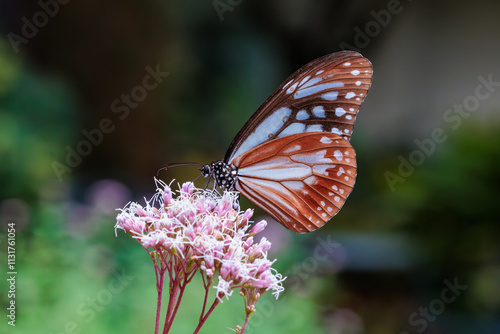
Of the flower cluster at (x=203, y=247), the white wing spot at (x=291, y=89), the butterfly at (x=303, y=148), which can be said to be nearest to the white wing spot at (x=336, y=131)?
the butterfly at (x=303, y=148)

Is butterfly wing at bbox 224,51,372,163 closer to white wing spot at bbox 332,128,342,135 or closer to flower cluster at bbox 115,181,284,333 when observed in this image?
white wing spot at bbox 332,128,342,135

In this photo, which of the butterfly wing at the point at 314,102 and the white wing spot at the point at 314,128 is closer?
the butterfly wing at the point at 314,102

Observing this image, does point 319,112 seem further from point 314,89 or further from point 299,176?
point 299,176

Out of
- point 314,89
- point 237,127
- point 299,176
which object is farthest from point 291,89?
point 237,127

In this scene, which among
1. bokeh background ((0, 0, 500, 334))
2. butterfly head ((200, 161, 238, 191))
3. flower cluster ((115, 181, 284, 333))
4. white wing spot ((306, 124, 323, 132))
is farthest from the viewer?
bokeh background ((0, 0, 500, 334))

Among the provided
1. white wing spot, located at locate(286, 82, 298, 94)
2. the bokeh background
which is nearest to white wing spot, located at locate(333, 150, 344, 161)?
white wing spot, located at locate(286, 82, 298, 94)

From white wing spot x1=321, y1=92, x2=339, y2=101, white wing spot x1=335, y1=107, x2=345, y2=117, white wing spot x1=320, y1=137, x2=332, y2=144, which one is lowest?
white wing spot x1=320, y1=137, x2=332, y2=144

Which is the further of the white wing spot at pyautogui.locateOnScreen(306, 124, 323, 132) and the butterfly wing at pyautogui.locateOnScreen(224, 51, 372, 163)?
the white wing spot at pyautogui.locateOnScreen(306, 124, 323, 132)

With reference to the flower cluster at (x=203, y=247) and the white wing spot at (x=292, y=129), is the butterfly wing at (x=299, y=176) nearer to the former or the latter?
the white wing spot at (x=292, y=129)
